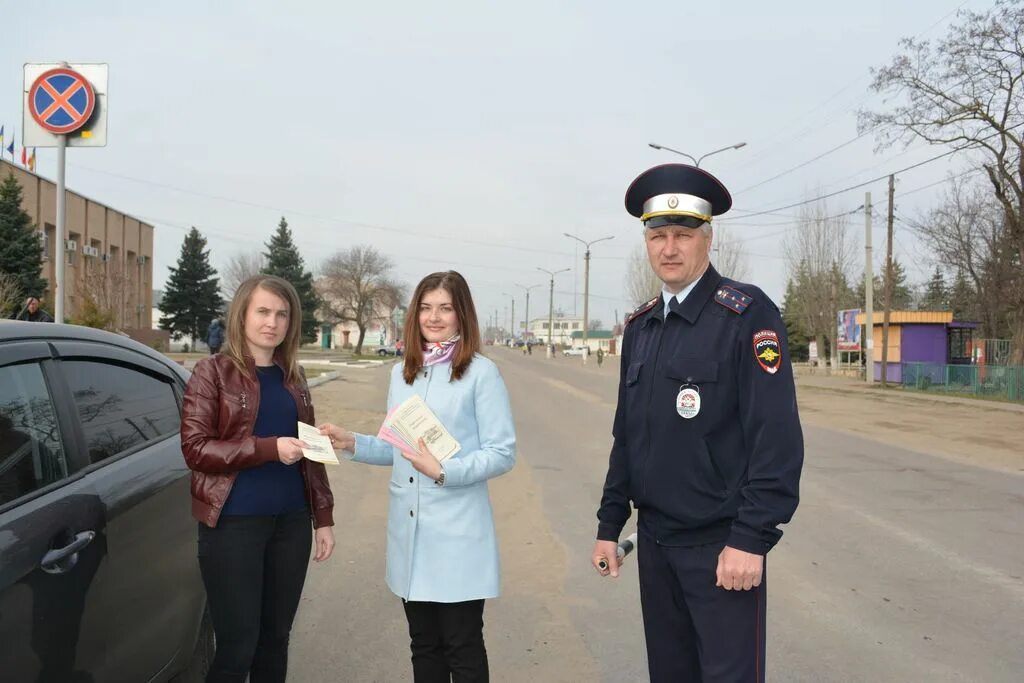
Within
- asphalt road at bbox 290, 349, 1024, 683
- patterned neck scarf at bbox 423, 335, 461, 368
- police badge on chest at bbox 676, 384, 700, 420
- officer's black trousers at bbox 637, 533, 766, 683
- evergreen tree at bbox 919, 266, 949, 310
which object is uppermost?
evergreen tree at bbox 919, 266, 949, 310

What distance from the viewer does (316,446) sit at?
2.70m

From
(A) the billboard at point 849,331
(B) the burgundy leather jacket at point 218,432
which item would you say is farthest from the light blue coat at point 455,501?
(A) the billboard at point 849,331

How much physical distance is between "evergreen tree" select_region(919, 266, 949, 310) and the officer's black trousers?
47.9m

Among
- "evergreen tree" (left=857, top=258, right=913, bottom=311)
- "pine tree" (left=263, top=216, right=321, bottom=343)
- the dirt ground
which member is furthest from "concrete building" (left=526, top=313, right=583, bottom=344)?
the dirt ground

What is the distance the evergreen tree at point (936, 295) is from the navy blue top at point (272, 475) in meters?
48.1

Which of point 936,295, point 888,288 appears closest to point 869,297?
point 888,288

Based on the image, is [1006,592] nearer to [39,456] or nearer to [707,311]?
[707,311]

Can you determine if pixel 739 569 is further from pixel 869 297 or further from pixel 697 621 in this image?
pixel 869 297

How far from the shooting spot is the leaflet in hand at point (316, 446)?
2.63 meters

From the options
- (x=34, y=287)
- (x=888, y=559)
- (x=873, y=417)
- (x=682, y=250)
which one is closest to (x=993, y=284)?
(x=873, y=417)

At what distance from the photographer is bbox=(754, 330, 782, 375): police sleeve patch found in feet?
7.20

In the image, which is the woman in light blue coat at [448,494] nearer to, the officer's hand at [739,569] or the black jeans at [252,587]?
the black jeans at [252,587]

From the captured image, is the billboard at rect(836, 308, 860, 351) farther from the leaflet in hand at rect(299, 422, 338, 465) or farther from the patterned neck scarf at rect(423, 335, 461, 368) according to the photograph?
the leaflet in hand at rect(299, 422, 338, 465)

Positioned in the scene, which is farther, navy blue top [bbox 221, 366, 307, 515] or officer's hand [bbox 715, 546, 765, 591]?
navy blue top [bbox 221, 366, 307, 515]
